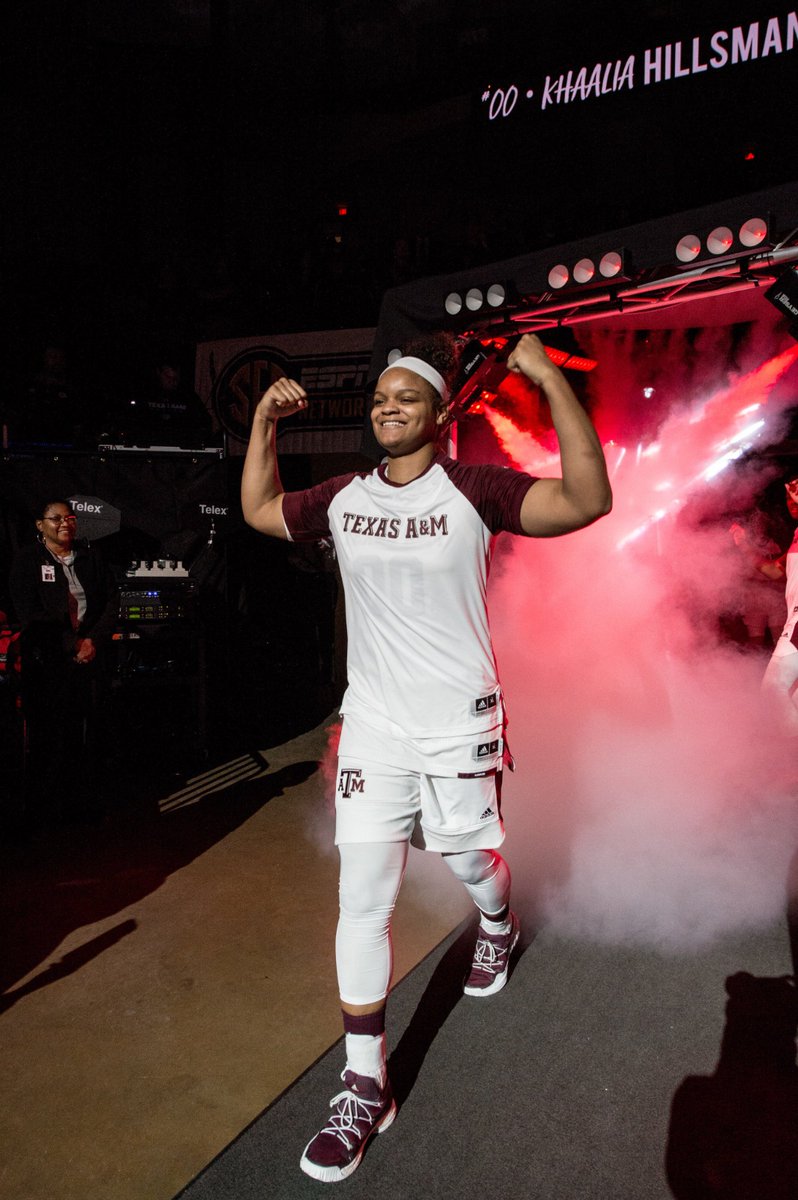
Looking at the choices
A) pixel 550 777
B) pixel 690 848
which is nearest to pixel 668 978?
pixel 690 848

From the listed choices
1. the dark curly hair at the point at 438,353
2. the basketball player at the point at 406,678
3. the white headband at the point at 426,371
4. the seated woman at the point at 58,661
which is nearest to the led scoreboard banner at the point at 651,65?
the dark curly hair at the point at 438,353

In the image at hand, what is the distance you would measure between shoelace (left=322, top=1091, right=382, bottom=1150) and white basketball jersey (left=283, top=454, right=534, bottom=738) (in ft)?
3.39

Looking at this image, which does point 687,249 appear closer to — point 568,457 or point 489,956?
point 568,457

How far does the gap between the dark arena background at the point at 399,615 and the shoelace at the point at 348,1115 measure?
111mm

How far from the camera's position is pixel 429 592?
219 centimetres

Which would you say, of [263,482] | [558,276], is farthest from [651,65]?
[263,482]

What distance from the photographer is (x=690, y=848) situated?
412cm

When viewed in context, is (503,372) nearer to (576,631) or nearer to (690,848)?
(576,631)

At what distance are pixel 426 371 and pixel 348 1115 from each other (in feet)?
7.20

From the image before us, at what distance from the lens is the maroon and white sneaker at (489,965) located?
283 cm

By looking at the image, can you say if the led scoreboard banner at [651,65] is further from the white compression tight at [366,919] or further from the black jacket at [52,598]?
the white compression tight at [366,919]

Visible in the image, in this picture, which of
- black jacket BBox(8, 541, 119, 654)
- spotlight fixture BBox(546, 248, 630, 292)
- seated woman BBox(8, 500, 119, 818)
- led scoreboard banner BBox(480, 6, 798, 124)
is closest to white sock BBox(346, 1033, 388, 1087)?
seated woman BBox(8, 500, 119, 818)

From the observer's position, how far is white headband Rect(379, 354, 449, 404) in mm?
2307

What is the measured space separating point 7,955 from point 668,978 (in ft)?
9.22
